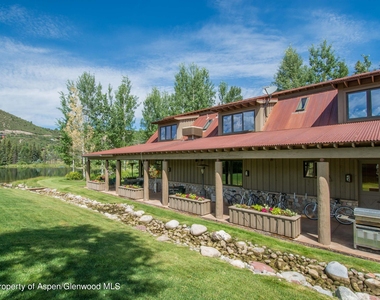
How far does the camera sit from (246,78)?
106 ft

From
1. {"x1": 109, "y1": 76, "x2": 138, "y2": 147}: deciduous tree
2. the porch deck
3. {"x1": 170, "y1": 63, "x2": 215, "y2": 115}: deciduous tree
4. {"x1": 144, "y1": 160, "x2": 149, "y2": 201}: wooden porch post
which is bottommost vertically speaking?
the porch deck

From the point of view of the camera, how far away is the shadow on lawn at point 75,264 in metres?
3.55

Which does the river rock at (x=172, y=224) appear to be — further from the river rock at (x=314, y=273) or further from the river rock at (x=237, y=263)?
the river rock at (x=314, y=273)

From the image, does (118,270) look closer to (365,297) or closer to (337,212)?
(365,297)

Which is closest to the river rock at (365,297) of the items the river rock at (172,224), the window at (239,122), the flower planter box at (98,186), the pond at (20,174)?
the river rock at (172,224)

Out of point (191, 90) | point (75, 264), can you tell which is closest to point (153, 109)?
point (191, 90)

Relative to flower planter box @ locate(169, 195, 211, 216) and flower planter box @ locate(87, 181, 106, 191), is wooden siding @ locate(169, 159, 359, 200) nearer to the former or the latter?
flower planter box @ locate(169, 195, 211, 216)

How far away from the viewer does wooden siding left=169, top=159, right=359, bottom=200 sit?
852 centimetres

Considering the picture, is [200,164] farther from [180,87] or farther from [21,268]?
[180,87]

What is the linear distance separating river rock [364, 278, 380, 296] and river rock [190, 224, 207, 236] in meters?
4.52

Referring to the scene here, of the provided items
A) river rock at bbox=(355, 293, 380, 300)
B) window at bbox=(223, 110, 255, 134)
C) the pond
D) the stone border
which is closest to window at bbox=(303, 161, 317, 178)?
window at bbox=(223, 110, 255, 134)

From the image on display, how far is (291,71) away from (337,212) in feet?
79.3

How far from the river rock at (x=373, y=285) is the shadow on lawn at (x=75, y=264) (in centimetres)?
437

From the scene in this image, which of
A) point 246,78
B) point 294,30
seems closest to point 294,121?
point 294,30
